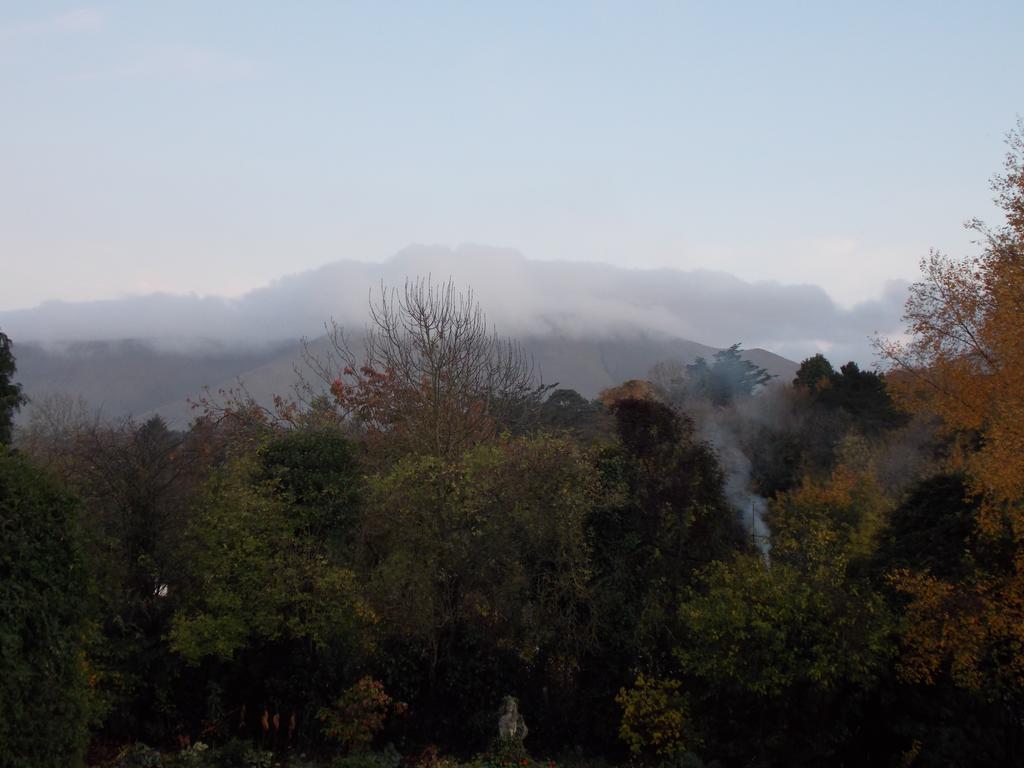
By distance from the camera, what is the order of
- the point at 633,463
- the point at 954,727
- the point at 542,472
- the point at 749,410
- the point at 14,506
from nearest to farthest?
the point at 14,506
the point at 954,727
the point at 542,472
the point at 633,463
the point at 749,410

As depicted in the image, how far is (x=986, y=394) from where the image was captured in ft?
43.4

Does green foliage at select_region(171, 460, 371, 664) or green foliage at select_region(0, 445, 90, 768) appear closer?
green foliage at select_region(0, 445, 90, 768)

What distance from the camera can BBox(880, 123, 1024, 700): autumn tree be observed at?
11.3 m

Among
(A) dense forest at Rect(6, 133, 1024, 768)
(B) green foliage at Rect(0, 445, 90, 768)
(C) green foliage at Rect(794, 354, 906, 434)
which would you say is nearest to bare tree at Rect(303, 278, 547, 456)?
(A) dense forest at Rect(6, 133, 1024, 768)

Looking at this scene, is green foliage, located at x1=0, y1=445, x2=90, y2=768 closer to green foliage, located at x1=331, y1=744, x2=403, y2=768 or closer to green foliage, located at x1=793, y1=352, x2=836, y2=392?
green foliage, located at x1=331, y1=744, x2=403, y2=768

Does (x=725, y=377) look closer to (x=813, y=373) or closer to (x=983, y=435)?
(x=813, y=373)

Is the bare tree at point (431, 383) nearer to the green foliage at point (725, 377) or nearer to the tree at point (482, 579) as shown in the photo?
the tree at point (482, 579)

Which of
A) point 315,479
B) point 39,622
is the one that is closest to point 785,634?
point 315,479

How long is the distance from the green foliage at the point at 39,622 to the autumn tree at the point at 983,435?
413 inches

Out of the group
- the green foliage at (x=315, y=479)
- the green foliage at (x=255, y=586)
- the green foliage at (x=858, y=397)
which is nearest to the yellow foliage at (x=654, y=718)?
the green foliage at (x=255, y=586)

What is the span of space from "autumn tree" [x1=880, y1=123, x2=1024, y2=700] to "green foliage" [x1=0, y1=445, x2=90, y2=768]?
10482mm

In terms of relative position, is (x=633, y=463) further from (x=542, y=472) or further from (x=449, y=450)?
(x=449, y=450)

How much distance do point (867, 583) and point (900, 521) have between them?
2.16 metres

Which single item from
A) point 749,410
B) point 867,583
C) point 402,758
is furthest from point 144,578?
point 749,410
